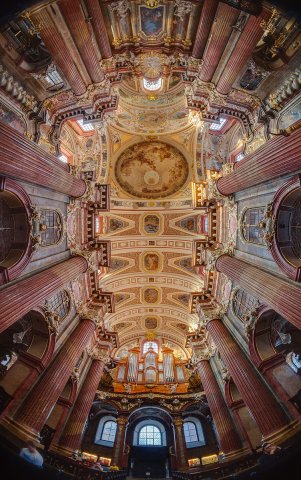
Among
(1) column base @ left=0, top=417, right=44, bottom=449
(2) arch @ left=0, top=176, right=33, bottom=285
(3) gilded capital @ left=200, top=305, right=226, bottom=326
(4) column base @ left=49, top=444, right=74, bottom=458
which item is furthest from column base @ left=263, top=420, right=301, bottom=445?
(2) arch @ left=0, top=176, right=33, bottom=285

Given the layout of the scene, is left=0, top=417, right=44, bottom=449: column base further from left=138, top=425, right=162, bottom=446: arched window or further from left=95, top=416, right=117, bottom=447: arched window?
left=138, top=425, right=162, bottom=446: arched window

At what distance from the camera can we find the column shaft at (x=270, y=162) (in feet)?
31.0

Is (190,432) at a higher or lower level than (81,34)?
higher

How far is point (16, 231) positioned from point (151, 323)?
22248 mm

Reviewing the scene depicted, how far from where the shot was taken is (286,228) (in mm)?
12039

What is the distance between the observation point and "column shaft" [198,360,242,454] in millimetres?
14418

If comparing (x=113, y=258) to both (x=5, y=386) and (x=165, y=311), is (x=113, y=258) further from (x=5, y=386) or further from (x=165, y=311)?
(x=5, y=386)

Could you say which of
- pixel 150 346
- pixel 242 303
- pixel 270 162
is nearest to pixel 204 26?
pixel 270 162

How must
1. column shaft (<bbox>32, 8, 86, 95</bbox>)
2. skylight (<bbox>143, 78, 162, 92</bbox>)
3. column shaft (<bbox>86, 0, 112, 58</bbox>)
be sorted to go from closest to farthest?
column shaft (<bbox>32, 8, 86, 95</bbox>), column shaft (<bbox>86, 0, 112, 58</bbox>), skylight (<bbox>143, 78, 162, 92</bbox>)

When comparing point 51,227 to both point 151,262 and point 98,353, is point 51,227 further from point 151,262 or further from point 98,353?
point 151,262

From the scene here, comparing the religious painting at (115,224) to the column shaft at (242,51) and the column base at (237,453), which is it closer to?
the column shaft at (242,51)

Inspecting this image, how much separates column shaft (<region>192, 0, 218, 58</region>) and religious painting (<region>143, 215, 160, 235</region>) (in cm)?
1519

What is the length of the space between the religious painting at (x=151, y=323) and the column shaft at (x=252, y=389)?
14.3m

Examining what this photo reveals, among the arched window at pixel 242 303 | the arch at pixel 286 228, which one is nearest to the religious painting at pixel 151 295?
the arched window at pixel 242 303
